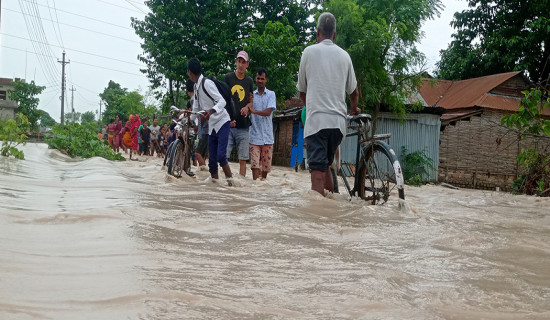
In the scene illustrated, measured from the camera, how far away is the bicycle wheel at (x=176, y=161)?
6.60 metres

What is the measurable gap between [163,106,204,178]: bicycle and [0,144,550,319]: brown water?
298 centimetres

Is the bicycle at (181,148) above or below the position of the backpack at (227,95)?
below

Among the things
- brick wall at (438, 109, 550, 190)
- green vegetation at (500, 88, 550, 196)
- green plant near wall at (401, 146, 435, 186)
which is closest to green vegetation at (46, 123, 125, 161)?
green vegetation at (500, 88, 550, 196)

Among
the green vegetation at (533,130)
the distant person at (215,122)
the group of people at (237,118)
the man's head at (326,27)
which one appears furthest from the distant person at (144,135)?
the man's head at (326,27)

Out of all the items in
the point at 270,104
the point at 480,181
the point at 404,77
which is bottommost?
the point at 480,181

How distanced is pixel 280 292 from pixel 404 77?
17724 mm

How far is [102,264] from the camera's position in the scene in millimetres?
1812

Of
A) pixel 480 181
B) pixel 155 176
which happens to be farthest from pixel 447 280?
pixel 480 181

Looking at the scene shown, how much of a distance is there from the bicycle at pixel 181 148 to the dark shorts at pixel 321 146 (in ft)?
8.45

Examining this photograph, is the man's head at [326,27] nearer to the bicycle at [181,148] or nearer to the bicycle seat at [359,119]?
the bicycle seat at [359,119]

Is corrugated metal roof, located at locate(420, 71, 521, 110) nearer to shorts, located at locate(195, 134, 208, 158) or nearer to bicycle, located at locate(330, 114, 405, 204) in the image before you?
shorts, located at locate(195, 134, 208, 158)

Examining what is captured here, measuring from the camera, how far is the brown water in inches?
56.6

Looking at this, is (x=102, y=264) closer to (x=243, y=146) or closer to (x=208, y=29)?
(x=243, y=146)

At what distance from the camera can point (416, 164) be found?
18250mm
